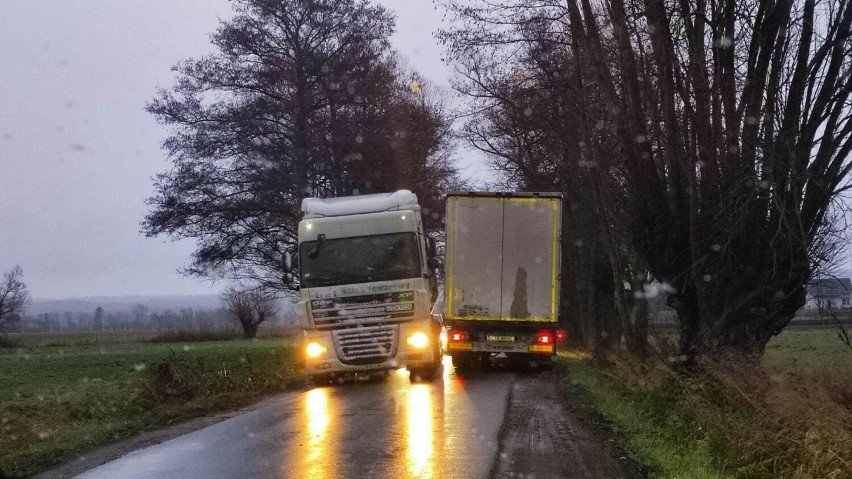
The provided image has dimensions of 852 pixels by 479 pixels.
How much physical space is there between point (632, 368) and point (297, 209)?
15518 millimetres

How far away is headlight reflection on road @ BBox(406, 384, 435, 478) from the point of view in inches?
338

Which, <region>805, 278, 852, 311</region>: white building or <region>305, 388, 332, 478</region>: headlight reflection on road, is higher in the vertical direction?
<region>805, 278, 852, 311</region>: white building

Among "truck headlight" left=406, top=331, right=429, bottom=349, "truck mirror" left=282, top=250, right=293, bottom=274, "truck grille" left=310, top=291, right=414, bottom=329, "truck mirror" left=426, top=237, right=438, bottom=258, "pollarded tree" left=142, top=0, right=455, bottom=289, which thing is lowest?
"truck headlight" left=406, top=331, right=429, bottom=349

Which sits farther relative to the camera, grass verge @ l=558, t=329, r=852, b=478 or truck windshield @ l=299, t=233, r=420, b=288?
truck windshield @ l=299, t=233, r=420, b=288

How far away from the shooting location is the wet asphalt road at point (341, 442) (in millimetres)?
8539

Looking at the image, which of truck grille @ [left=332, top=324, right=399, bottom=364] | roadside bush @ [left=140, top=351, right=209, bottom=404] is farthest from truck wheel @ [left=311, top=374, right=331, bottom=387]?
roadside bush @ [left=140, top=351, right=209, bottom=404]

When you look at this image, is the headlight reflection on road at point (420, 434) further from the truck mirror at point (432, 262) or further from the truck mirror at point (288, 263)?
the truck mirror at point (288, 263)

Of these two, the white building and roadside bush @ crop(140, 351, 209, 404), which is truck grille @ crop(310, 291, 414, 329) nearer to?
roadside bush @ crop(140, 351, 209, 404)

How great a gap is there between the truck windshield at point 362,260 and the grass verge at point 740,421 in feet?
19.0

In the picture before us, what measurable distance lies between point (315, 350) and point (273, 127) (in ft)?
40.3

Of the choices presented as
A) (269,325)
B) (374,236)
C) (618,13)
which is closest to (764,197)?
(618,13)

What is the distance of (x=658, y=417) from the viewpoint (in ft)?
38.3

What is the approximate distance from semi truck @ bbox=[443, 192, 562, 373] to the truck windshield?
270cm

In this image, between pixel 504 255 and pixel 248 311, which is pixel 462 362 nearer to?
pixel 504 255
